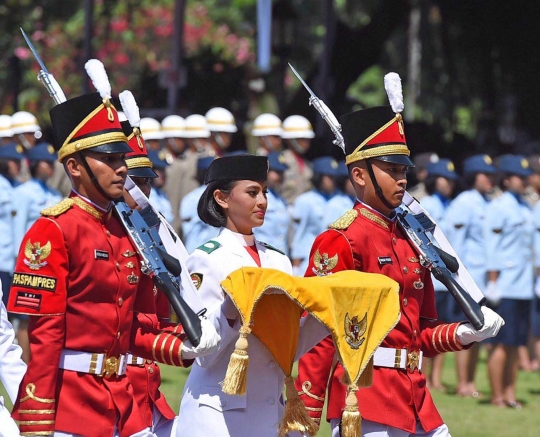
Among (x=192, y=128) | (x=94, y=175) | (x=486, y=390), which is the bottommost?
(x=486, y=390)

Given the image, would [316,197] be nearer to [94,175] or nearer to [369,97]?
[94,175]

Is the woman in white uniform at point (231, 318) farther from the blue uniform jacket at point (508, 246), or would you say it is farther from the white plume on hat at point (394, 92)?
the blue uniform jacket at point (508, 246)

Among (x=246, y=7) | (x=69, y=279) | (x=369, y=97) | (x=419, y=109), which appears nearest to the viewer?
(x=69, y=279)

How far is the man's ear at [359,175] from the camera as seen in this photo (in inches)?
275

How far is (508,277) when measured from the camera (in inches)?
527

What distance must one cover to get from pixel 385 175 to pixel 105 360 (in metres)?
1.72

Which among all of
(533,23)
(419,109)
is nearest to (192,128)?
(533,23)

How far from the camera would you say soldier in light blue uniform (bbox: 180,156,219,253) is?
13.7m

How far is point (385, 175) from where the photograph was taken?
6.92 meters

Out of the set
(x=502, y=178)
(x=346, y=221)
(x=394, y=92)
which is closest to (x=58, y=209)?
(x=346, y=221)

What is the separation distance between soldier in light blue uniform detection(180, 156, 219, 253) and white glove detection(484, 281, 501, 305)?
269 cm

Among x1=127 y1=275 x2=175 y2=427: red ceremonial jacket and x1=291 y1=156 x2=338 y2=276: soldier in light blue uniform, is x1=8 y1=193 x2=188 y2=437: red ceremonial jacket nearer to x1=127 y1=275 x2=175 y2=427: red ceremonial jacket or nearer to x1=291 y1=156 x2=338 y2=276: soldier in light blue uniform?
x1=127 y1=275 x2=175 y2=427: red ceremonial jacket

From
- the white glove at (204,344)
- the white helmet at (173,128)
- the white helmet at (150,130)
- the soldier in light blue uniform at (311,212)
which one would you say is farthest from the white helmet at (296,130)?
the white glove at (204,344)

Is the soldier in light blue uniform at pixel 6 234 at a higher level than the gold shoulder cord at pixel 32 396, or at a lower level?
higher
